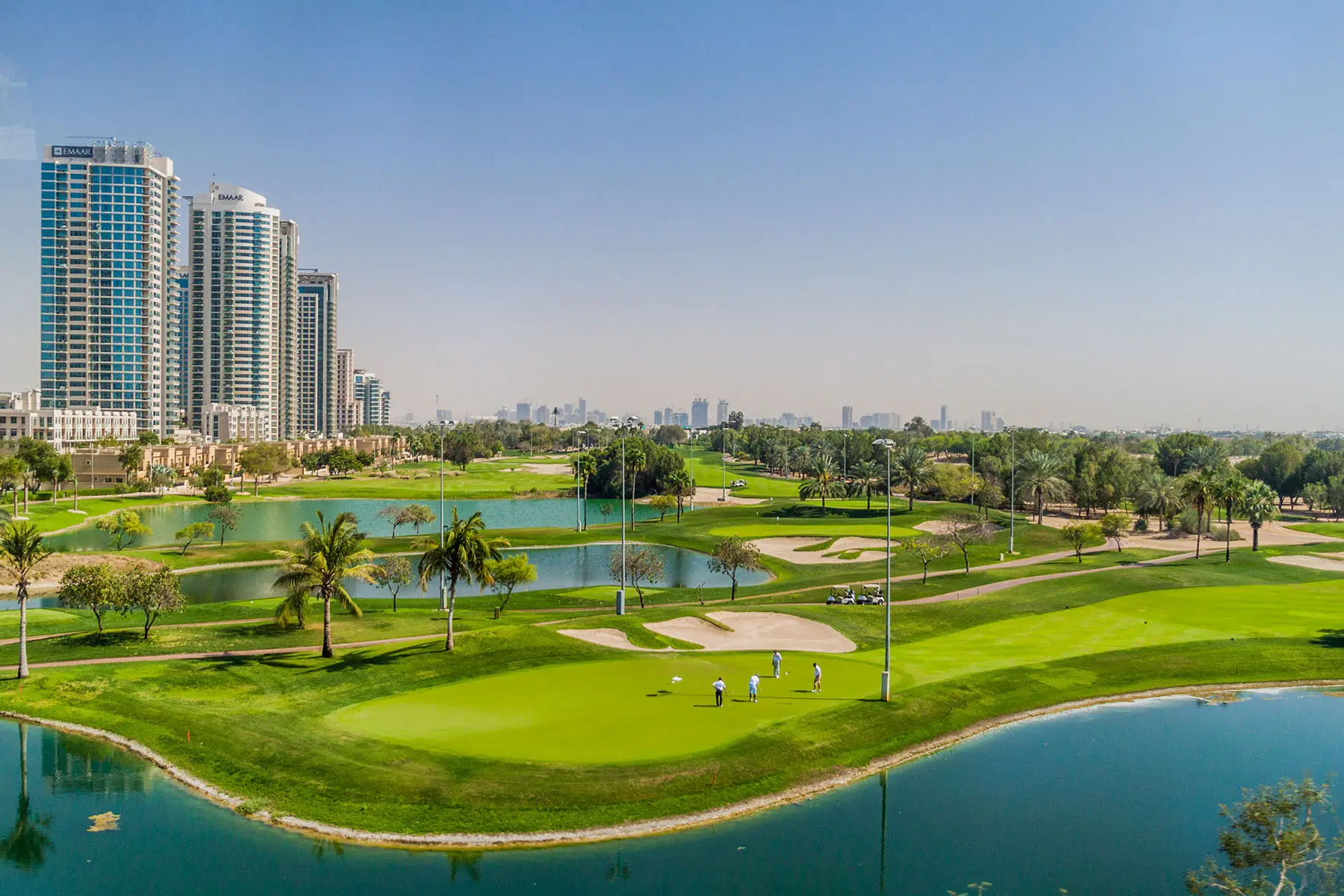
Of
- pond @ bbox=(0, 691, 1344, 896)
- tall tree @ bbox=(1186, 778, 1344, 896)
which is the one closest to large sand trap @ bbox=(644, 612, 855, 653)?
pond @ bbox=(0, 691, 1344, 896)

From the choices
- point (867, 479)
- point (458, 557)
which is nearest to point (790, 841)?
point (458, 557)

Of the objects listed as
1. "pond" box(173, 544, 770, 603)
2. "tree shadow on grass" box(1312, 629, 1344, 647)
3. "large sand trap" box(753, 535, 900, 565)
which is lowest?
"pond" box(173, 544, 770, 603)

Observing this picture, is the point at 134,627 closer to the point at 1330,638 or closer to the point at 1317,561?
the point at 1330,638

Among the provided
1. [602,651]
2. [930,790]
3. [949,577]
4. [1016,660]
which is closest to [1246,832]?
[930,790]

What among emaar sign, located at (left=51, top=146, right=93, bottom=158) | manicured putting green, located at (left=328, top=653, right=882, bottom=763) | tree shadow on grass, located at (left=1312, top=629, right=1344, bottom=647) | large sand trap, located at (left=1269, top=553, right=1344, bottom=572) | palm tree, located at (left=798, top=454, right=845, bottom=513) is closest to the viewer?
manicured putting green, located at (left=328, top=653, right=882, bottom=763)

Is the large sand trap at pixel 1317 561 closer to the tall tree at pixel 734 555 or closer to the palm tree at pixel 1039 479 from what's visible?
the palm tree at pixel 1039 479

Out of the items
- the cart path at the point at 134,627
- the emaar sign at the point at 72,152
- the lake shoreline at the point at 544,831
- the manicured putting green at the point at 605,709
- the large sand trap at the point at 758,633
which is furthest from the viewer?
the emaar sign at the point at 72,152

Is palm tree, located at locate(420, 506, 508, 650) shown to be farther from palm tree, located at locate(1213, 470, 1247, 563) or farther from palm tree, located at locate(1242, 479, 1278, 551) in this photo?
palm tree, located at locate(1242, 479, 1278, 551)

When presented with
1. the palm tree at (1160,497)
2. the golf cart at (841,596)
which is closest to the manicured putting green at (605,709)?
the golf cart at (841,596)
